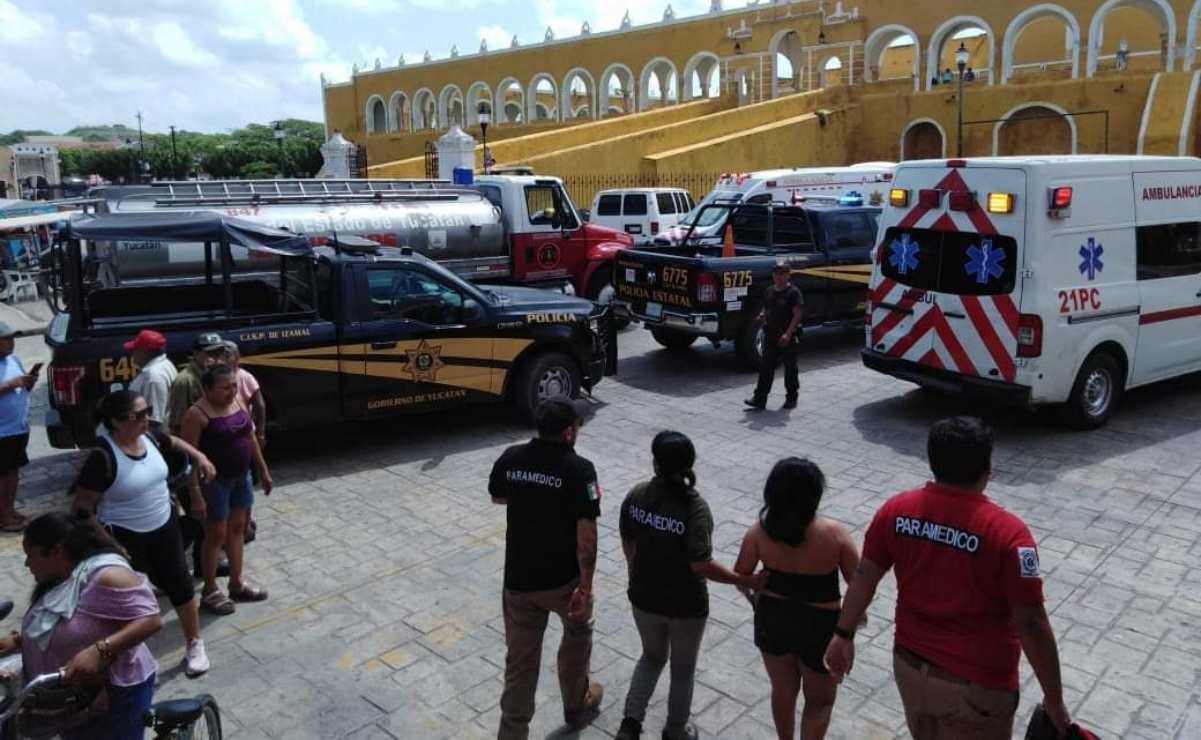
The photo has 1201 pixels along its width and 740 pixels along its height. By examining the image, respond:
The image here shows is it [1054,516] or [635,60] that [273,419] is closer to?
[1054,516]

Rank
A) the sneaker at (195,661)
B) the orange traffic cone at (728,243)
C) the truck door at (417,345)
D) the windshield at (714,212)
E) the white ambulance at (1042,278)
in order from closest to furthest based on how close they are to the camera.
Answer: the sneaker at (195,661), the white ambulance at (1042,278), the truck door at (417,345), the orange traffic cone at (728,243), the windshield at (714,212)

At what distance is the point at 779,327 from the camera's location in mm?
9688

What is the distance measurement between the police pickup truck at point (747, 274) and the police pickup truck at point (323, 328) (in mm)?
1866

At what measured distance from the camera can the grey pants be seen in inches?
152

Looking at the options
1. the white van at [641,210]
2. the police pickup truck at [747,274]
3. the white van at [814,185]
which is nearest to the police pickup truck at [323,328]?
the police pickup truck at [747,274]

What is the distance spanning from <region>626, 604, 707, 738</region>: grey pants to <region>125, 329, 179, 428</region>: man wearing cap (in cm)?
325

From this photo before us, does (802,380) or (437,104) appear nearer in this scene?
(802,380)

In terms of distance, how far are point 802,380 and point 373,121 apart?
51549mm

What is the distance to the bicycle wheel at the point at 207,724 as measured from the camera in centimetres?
360

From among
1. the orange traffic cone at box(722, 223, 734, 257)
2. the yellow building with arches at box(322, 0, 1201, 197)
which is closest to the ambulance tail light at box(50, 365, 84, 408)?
the orange traffic cone at box(722, 223, 734, 257)

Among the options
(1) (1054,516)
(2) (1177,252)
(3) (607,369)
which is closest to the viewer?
(1) (1054,516)

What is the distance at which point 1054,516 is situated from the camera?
686 centimetres

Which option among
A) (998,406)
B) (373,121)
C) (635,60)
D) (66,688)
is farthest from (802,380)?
(373,121)

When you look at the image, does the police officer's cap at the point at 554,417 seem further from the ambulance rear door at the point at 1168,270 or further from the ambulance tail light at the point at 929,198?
the ambulance rear door at the point at 1168,270
